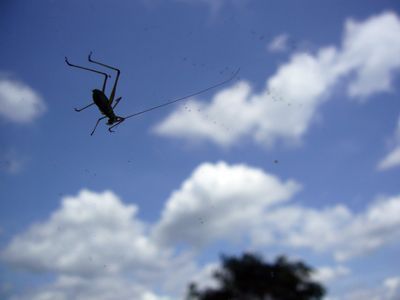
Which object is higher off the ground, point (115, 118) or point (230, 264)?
point (230, 264)

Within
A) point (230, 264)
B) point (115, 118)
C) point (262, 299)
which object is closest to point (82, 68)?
point (115, 118)

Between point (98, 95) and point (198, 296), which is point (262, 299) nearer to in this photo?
point (198, 296)

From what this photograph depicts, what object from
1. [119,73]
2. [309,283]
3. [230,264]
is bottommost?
[119,73]

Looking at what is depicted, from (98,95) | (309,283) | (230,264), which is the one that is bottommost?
(98,95)

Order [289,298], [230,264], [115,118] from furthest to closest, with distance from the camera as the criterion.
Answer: [230,264]
[289,298]
[115,118]

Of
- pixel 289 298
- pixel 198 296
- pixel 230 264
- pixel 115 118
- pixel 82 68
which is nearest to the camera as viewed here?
pixel 82 68

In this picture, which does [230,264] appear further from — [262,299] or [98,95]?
[98,95]

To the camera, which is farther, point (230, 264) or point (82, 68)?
point (230, 264)

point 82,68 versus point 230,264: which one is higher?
point 230,264

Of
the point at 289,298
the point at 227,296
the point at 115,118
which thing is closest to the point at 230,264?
the point at 227,296
